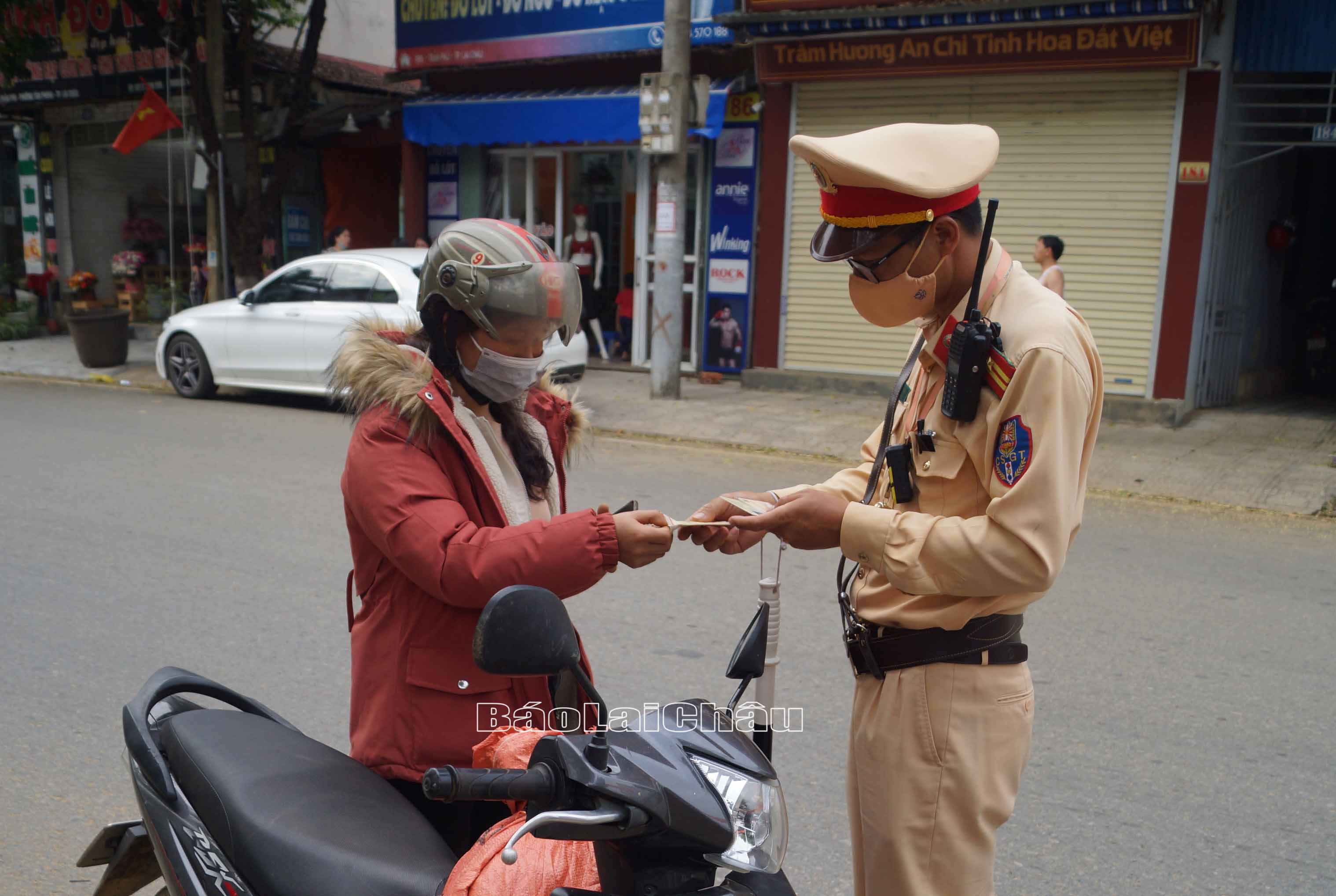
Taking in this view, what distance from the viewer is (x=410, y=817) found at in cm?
206

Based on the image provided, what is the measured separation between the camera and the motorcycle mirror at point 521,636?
61.6 inches

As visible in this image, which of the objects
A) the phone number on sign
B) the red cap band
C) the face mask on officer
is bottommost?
the face mask on officer

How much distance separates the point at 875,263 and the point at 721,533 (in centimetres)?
61

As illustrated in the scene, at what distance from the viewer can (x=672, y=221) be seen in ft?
38.4

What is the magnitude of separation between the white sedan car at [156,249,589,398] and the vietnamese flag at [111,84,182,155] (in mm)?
4137

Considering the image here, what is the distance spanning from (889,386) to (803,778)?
872cm

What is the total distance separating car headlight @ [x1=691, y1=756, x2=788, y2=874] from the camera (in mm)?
1558

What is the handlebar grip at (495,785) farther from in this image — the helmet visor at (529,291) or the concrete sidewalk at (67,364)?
the concrete sidewalk at (67,364)

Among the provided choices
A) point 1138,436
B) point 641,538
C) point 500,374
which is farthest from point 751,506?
point 1138,436

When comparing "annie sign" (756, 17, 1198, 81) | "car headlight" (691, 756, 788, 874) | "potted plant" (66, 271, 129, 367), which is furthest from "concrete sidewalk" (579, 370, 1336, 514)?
"car headlight" (691, 756, 788, 874)

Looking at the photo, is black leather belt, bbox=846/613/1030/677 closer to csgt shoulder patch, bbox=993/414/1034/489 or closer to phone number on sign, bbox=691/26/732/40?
csgt shoulder patch, bbox=993/414/1034/489

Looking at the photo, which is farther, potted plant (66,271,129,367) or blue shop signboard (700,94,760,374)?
potted plant (66,271,129,367)

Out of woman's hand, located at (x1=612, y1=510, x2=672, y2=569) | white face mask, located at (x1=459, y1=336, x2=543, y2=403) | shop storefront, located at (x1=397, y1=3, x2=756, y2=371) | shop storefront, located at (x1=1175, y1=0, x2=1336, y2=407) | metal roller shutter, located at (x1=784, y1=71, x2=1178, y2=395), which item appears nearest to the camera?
woman's hand, located at (x1=612, y1=510, x2=672, y2=569)

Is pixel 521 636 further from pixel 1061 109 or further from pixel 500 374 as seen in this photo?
pixel 1061 109
